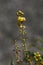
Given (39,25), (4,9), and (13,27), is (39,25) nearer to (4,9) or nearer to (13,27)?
(13,27)

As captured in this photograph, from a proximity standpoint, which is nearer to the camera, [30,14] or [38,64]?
[38,64]

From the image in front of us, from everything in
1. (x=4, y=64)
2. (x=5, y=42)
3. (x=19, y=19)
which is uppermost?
(x=19, y=19)

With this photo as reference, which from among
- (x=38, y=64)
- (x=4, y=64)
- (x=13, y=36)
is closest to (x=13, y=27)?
(x=13, y=36)

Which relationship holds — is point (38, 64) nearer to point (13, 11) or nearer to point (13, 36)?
point (13, 36)

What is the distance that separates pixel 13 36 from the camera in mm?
3338

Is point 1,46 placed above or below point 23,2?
below

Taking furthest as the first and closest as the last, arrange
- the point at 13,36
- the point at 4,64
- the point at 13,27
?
the point at 13,27 → the point at 13,36 → the point at 4,64

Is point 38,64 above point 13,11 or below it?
below

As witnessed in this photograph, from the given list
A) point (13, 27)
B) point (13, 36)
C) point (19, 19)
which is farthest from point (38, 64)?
point (13, 27)

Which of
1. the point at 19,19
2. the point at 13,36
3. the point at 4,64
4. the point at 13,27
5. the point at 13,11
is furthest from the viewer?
the point at 13,11

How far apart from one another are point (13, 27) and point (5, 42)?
15.8 inches

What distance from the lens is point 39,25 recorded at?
3.64 m

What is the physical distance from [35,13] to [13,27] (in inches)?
14.4

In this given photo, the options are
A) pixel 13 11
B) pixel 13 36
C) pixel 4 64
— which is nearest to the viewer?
pixel 4 64
